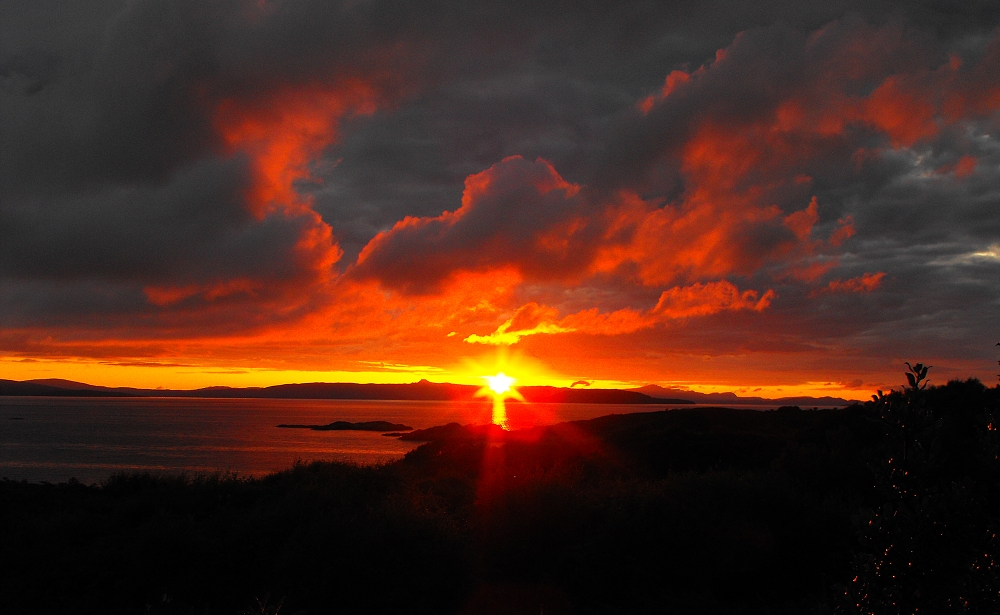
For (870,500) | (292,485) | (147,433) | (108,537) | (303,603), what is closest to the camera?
(303,603)

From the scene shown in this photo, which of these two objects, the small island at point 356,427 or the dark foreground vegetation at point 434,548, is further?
the small island at point 356,427

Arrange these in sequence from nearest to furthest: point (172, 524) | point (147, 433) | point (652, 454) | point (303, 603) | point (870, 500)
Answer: point (303, 603)
point (172, 524)
point (870, 500)
point (652, 454)
point (147, 433)

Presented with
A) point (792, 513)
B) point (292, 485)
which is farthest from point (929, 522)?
point (292, 485)

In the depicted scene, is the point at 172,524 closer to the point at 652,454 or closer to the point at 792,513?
the point at 792,513

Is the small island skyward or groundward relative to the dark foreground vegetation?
groundward

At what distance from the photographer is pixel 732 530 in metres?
13.3

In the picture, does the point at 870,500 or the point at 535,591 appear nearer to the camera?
the point at 535,591

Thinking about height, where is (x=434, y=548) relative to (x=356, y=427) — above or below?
above

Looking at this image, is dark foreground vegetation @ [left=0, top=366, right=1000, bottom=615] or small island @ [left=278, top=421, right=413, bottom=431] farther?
small island @ [left=278, top=421, right=413, bottom=431]

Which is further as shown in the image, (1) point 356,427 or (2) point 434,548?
(1) point 356,427

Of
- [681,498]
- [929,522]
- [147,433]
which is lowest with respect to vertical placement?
[147,433]

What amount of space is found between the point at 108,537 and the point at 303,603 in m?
6.10

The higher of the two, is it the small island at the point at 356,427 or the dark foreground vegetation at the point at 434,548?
the dark foreground vegetation at the point at 434,548

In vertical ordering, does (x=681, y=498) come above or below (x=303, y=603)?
above
